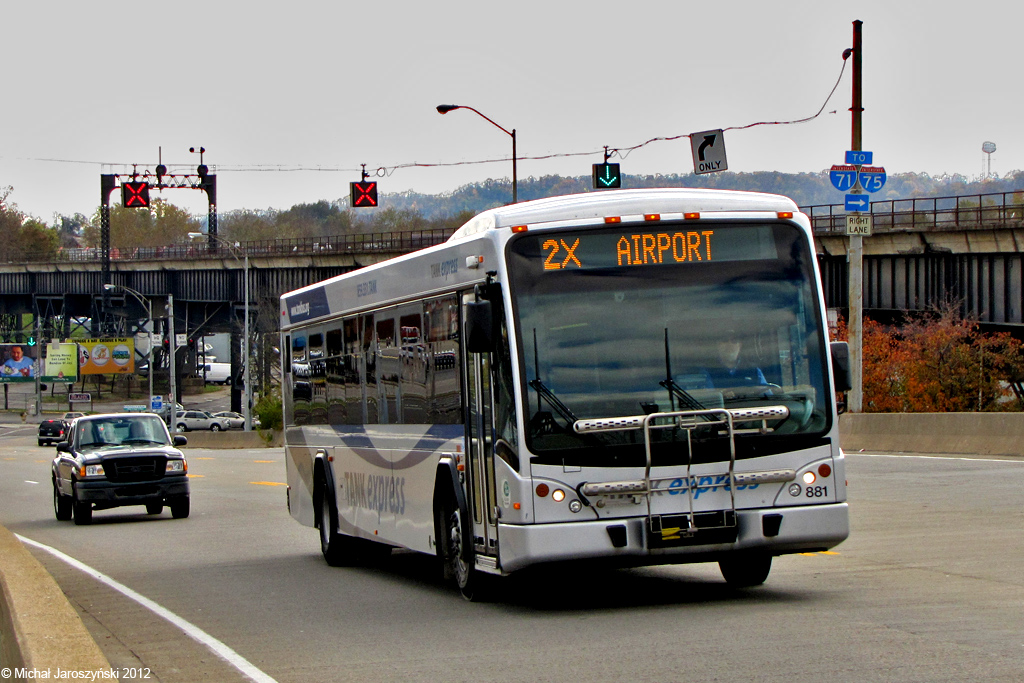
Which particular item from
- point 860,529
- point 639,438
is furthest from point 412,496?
point 860,529

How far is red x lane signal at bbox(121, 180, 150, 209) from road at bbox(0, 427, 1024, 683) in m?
34.5

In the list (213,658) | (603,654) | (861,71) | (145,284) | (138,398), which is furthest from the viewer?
(138,398)

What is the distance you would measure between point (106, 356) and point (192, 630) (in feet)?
312

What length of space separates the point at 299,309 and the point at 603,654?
8603 millimetres

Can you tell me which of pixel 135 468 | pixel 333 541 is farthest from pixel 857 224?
pixel 333 541

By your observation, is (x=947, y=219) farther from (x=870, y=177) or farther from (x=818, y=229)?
(x=870, y=177)

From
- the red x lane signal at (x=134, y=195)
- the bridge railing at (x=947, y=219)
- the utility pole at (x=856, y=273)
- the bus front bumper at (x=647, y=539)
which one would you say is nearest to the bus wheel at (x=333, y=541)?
the bus front bumper at (x=647, y=539)

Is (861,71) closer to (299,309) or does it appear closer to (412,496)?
(299,309)

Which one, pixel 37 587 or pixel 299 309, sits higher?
pixel 299 309

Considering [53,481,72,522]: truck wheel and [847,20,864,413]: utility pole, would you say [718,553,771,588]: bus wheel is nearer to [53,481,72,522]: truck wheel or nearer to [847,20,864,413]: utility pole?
[53,481,72,522]: truck wheel

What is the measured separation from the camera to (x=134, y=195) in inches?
2030

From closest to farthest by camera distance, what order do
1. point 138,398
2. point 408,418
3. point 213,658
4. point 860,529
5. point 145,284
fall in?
1. point 213,658
2. point 408,418
3. point 860,529
4. point 145,284
5. point 138,398

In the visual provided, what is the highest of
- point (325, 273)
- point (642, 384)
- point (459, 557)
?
point (325, 273)

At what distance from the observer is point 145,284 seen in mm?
87438
